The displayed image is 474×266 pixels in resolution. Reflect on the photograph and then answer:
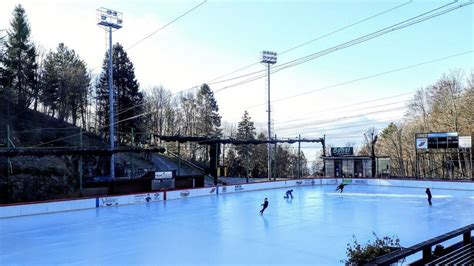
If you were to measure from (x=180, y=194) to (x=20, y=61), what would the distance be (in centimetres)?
3004

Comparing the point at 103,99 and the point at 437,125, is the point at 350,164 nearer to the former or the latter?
the point at 437,125

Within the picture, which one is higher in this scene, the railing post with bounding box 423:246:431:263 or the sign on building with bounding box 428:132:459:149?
the sign on building with bounding box 428:132:459:149

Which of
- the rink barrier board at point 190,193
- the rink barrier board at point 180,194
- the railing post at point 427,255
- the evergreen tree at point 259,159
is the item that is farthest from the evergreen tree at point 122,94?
the railing post at point 427,255

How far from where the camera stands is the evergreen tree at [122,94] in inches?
2047

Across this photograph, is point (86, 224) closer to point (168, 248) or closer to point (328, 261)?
point (168, 248)

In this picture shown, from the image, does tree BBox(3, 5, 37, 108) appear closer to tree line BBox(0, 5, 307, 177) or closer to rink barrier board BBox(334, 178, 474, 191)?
tree line BBox(0, 5, 307, 177)

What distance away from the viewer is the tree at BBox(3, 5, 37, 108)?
150 feet

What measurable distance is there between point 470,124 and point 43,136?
50.5m

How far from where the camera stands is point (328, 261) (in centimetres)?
1155

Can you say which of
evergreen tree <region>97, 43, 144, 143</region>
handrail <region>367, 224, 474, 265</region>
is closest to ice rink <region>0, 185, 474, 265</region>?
handrail <region>367, 224, 474, 265</region>

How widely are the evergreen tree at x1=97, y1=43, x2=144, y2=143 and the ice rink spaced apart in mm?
27322

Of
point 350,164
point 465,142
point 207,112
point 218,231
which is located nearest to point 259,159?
point 207,112

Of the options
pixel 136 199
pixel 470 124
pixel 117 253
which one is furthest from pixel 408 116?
pixel 117 253

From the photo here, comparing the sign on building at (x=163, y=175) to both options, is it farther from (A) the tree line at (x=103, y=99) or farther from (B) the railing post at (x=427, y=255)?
(B) the railing post at (x=427, y=255)
